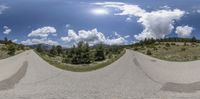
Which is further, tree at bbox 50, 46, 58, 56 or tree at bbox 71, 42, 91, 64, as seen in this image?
tree at bbox 50, 46, 58, 56

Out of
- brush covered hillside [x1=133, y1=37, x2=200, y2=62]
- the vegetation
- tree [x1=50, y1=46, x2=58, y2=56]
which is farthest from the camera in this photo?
brush covered hillside [x1=133, y1=37, x2=200, y2=62]

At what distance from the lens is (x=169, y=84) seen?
79.8 ft

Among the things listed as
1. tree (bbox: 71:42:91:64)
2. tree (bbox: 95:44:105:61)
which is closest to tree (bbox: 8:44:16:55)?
tree (bbox: 95:44:105:61)

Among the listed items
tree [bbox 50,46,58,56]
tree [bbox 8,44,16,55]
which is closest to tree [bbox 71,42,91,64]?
tree [bbox 50,46,58,56]

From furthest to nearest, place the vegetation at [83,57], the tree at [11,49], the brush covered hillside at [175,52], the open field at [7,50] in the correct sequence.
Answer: the tree at [11,49] < the open field at [7,50] < the brush covered hillside at [175,52] < the vegetation at [83,57]

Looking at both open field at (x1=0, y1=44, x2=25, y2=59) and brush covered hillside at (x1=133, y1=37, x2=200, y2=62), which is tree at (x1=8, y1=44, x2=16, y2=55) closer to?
open field at (x1=0, y1=44, x2=25, y2=59)

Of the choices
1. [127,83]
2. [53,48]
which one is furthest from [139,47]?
[127,83]

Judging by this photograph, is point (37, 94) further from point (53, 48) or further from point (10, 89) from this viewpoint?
point (53, 48)

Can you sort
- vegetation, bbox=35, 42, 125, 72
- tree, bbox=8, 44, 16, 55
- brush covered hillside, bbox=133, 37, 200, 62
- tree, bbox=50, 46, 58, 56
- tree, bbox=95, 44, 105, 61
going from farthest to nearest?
tree, bbox=8, 44, 16, 55 < brush covered hillside, bbox=133, 37, 200, 62 < tree, bbox=50, 46, 58, 56 < tree, bbox=95, 44, 105, 61 < vegetation, bbox=35, 42, 125, 72

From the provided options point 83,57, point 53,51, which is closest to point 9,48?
point 53,51

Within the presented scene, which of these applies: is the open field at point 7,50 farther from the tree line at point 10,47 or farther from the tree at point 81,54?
the tree at point 81,54

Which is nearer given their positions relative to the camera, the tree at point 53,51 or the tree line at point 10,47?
the tree at point 53,51

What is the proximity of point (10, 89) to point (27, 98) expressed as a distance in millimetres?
3621

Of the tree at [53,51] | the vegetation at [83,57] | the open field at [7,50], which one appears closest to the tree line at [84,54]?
the vegetation at [83,57]
